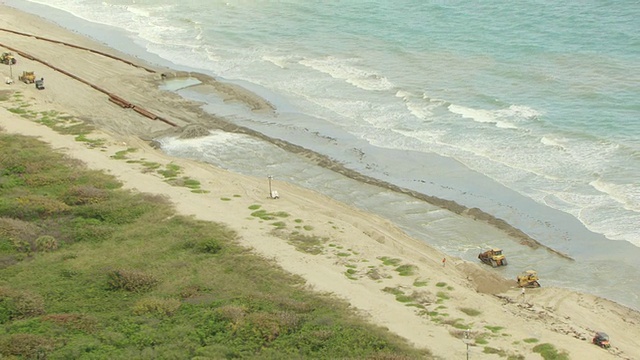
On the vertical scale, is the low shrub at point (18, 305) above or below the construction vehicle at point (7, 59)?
below

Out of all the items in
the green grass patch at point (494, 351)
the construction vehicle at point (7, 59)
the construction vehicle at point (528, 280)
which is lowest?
the construction vehicle at point (528, 280)

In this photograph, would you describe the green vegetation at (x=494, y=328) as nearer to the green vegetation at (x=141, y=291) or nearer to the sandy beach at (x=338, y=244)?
the sandy beach at (x=338, y=244)

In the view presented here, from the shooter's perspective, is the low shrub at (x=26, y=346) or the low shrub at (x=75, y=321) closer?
the low shrub at (x=26, y=346)

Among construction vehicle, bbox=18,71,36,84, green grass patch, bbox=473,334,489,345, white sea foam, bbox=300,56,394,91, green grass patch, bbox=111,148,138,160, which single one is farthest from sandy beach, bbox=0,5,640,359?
white sea foam, bbox=300,56,394,91

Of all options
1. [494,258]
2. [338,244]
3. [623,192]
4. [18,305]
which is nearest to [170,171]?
[338,244]

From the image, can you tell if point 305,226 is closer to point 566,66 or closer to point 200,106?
point 200,106

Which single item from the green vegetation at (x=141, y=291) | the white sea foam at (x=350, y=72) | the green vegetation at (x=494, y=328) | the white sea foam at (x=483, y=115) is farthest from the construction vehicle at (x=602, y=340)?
the white sea foam at (x=350, y=72)

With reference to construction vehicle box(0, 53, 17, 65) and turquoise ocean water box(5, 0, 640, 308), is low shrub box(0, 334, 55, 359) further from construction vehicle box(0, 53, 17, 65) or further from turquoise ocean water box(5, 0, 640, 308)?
construction vehicle box(0, 53, 17, 65)

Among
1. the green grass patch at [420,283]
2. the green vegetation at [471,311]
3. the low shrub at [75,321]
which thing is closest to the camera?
the low shrub at [75,321]
